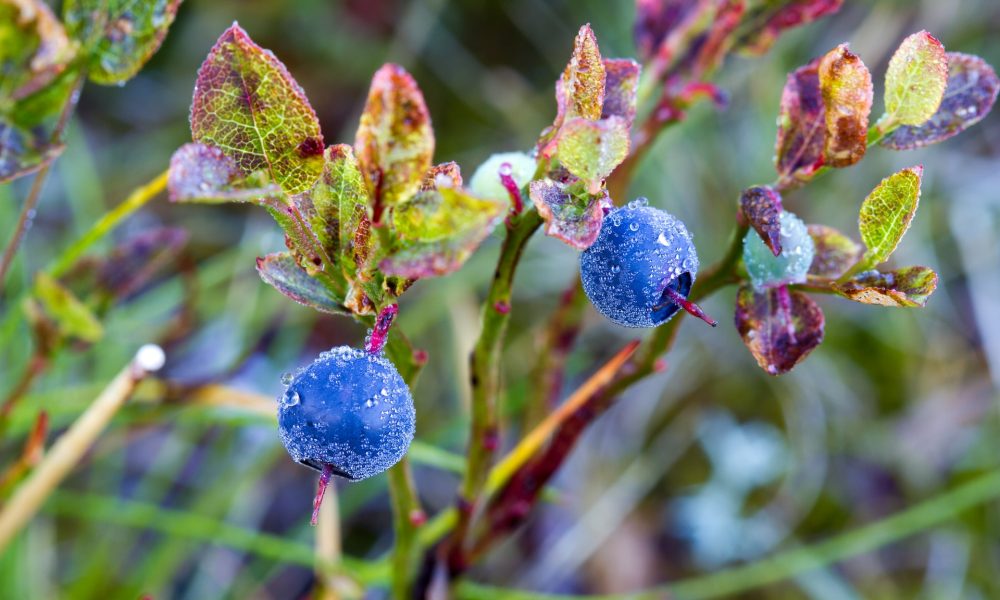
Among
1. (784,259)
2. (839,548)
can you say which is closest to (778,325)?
(784,259)

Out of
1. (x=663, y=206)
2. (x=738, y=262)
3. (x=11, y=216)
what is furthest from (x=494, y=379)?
(x=663, y=206)

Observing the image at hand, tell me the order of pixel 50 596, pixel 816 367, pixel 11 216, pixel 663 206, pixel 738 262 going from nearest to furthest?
pixel 738 262
pixel 50 596
pixel 11 216
pixel 816 367
pixel 663 206

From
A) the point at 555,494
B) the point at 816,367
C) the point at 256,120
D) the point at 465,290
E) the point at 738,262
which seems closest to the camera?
the point at 256,120

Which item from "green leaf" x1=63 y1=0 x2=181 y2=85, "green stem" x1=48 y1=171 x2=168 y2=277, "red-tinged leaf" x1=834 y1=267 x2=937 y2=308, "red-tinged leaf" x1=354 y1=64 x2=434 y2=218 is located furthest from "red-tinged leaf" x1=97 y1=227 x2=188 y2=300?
"red-tinged leaf" x1=834 y1=267 x2=937 y2=308

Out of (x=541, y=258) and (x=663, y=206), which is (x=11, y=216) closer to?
(x=541, y=258)

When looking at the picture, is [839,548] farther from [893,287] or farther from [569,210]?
[569,210]

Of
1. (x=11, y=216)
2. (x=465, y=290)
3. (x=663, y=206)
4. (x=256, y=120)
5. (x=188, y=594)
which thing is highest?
(x=256, y=120)

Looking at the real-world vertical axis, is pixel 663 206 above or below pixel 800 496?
above
